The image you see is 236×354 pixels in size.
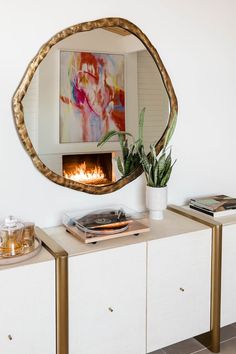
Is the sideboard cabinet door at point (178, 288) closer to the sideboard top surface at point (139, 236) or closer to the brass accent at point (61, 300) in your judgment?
the sideboard top surface at point (139, 236)

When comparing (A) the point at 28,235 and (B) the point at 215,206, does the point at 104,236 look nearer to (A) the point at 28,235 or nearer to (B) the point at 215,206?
(A) the point at 28,235

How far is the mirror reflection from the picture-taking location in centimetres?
183

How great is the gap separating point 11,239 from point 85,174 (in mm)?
546

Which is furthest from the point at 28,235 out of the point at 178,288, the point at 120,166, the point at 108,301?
the point at 178,288

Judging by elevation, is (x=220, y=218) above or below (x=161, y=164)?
below

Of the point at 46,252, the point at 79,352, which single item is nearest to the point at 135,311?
the point at 79,352

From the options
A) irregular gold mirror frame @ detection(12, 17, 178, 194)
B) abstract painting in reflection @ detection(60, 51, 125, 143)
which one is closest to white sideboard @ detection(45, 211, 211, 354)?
irregular gold mirror frame @ detection(12, 17, 178, 194)

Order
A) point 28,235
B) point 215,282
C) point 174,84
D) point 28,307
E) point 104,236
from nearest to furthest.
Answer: point 28,307
point 28,235
point 104,236
point 215,282
point 174,84

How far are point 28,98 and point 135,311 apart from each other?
1.04 metres

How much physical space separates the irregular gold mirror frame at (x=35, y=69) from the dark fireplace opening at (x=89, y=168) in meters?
0.03

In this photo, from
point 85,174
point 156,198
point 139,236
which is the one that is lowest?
point 139,236

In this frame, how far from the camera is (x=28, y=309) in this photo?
1505mm

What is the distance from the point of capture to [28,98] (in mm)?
1772

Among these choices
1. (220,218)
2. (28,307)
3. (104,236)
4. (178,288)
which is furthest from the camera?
(220,218)
